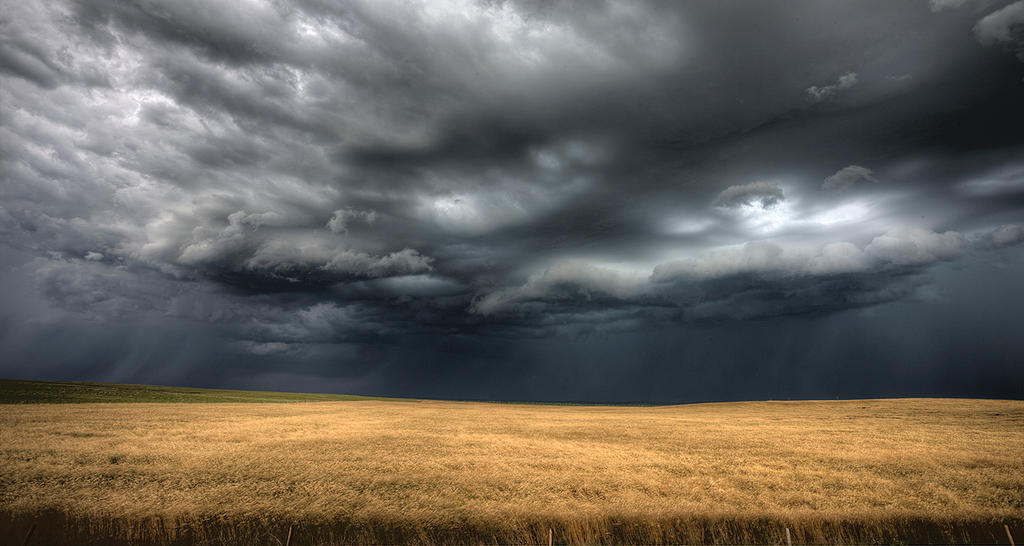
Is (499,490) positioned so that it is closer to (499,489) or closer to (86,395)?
(499,489)

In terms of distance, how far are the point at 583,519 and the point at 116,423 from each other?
35719 millimetres

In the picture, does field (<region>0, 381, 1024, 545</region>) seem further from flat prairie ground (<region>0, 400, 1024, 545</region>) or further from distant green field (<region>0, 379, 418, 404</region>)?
distant green field (<region>0, 379, 418, 404</region>)

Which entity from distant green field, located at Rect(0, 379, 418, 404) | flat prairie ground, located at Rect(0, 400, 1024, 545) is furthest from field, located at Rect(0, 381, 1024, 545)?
distant green field, located at Rect(0, 379, 418, 404)

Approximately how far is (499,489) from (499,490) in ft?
0.53

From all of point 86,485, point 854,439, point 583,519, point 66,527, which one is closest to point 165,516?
point 66,527

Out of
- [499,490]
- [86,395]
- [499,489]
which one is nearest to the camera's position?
[499,490]

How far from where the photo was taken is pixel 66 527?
11.8 m

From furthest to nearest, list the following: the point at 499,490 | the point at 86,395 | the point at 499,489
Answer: the point at 86,395 → the point at 499,489 → the point at 499,490

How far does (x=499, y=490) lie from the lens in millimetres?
15305

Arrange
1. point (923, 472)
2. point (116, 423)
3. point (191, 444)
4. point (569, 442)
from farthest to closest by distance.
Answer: point (116, 423), point (569, 442), point (191, 444), point (923, 472)

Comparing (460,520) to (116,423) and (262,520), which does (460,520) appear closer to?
(262,520)

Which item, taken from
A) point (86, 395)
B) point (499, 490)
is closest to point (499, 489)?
point (499, 490)

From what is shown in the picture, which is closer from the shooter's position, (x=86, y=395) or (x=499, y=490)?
(x=499, y=490)

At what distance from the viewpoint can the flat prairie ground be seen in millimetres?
11961
